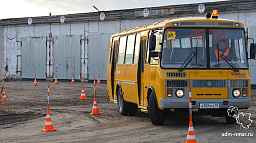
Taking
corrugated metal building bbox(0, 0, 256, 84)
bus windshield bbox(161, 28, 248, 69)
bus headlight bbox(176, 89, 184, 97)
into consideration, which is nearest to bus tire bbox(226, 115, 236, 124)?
bus windshield bbox(161, 28, 248, 69)

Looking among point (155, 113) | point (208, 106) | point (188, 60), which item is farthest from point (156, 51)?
point (208, 106)

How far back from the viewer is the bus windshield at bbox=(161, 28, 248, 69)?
509 inches

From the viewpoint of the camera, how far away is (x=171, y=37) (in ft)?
43.1

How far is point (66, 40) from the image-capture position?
41.7 meters

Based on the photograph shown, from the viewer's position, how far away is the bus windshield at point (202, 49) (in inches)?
509

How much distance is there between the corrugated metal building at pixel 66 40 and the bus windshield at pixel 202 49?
20.1 metres

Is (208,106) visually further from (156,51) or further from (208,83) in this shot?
(156,51)

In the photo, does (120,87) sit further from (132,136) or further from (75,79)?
(75,79)

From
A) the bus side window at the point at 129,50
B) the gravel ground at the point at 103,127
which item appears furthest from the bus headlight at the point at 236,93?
the bus side window at the point at 129,50

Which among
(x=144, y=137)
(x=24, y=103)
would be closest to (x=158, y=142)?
(x=144, y=137)

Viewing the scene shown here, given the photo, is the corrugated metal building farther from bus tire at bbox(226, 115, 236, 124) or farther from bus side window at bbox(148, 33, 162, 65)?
bus tire at bbox(226, 115, 236, 124)

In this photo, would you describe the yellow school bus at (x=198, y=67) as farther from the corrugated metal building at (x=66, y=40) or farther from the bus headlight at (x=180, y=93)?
the corrugated metal building at (x=66, y=40)

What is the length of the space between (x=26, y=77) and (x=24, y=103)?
23.4 m

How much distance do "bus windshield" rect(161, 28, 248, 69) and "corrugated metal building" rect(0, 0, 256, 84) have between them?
20104mm
